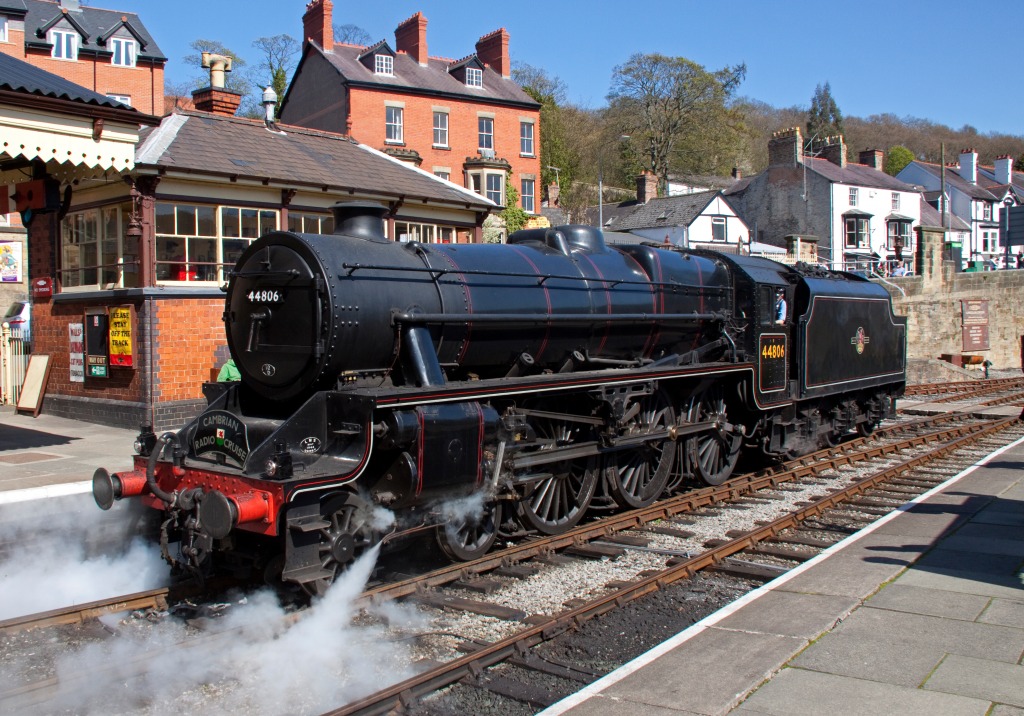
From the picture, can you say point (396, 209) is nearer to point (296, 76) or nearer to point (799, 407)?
point (799, 407)

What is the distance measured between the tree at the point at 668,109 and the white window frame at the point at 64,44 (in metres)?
31.9

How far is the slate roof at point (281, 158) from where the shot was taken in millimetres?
14141

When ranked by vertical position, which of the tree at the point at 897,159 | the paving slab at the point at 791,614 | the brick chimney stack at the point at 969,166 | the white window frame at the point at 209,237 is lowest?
the paving slab at the point at 791,614

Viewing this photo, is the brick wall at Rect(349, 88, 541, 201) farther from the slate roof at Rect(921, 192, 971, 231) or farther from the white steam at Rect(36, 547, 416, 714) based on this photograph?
the white steam at Rect(36, 547, 416, 714)

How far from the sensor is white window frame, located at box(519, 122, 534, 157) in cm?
3894

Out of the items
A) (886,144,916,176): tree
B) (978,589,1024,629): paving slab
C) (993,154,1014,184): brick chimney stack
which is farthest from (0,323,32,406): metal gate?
(886,144,916,176): tree

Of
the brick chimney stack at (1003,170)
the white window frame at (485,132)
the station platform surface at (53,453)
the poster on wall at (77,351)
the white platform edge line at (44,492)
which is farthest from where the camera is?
the brick chimney stack at (1003,170)

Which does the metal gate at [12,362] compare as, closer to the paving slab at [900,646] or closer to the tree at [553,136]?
the paving slab at [900,646]

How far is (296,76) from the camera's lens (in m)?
37.5

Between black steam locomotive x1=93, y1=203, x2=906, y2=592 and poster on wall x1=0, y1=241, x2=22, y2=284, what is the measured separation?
62.3 ft

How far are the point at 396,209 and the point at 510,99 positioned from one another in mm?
22591

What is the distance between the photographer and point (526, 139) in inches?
1543

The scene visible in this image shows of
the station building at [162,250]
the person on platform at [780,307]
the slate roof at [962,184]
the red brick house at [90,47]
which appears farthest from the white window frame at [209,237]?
the slate roof at [962,184]

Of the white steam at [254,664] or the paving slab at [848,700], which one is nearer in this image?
the paving slab at [848,700]
